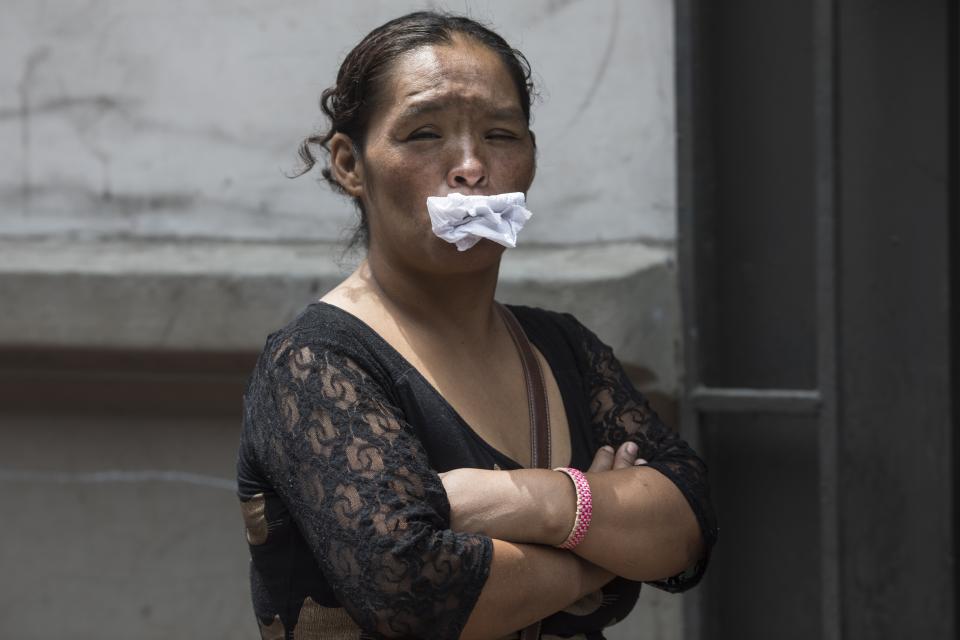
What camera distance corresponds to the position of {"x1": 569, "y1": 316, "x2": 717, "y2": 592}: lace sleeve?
2.23 meters

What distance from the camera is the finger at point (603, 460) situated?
220 centimetres

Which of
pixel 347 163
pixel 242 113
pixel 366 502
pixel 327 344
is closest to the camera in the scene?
pixel 366 502

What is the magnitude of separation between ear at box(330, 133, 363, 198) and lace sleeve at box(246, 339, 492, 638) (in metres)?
0.35

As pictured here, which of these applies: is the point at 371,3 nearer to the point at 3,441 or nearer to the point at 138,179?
the point at 138,179

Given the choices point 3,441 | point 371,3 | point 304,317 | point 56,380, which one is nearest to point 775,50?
point 371,3

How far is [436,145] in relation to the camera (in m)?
2.07

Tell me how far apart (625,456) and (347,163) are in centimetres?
68

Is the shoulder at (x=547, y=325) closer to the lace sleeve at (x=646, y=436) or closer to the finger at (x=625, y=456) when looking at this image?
the lace sleeve at (x=646, y=436)

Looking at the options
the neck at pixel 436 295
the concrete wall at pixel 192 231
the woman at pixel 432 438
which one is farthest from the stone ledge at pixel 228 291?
the neck at pixel 436 295

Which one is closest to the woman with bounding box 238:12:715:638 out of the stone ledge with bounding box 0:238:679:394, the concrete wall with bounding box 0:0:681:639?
the stone ledge with bounding box 0:238:679:394

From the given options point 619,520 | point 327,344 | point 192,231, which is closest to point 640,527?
point 619,520

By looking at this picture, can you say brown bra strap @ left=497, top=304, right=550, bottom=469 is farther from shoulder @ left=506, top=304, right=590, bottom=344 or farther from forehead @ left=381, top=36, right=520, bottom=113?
forehead @ left=381, top=36, right=520, bottom=113

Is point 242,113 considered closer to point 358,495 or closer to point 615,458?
point 615,458

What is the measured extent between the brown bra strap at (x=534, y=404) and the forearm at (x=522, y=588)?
0.08m
